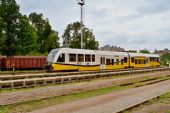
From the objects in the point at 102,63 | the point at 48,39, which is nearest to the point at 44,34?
the point at 48,39

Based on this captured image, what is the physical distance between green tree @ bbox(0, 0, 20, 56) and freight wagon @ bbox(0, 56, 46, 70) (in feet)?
22.0

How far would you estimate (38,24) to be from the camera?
10844 centimetres

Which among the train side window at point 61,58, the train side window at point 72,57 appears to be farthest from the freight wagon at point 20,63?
the train side window at point 61,58

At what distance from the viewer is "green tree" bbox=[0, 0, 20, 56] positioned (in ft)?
227

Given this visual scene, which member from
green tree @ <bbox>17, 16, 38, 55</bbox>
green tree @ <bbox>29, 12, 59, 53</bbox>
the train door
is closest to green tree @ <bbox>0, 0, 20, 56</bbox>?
green tree @ <bbox>17, 16, 38, 55</bbox>

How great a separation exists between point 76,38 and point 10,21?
4107cm

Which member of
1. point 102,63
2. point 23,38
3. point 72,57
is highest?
point 23,38

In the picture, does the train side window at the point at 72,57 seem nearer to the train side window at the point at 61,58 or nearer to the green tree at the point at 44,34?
the train side window at the point at 61,58

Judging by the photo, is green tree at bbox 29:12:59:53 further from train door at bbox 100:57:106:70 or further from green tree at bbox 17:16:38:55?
train door at bbox 100:57:106:70

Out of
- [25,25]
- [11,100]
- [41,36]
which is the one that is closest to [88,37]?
[41,36]

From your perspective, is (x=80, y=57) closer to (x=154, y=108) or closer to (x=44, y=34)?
(x=154, y=108)

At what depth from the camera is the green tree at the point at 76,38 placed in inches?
4244

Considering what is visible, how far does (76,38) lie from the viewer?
11081 centimetres

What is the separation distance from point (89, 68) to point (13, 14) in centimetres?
3000
